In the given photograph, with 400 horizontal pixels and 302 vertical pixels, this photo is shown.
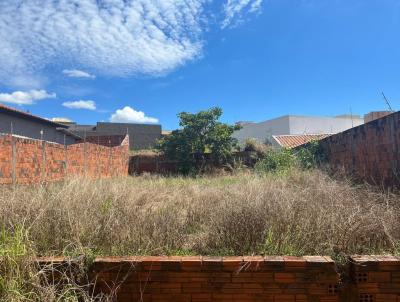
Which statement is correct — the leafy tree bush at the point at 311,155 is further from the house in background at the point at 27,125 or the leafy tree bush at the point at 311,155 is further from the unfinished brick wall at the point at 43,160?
the house in background at the point at 27,125

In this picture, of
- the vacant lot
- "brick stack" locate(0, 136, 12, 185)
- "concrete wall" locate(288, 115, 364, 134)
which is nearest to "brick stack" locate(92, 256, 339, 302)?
the vacant lot

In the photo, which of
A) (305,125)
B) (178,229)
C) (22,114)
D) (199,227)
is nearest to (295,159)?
(199,227)

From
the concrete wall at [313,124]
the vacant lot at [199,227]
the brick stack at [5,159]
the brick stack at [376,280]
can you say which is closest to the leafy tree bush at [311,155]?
the vacant lot at [199,227]

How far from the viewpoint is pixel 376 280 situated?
3398 mm

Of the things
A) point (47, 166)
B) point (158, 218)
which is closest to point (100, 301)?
point (158, 218)

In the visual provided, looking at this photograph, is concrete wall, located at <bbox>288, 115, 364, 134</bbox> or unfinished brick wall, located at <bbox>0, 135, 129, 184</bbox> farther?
concrete wall, located at <bbox>288, 115, 364, 134</bbox>

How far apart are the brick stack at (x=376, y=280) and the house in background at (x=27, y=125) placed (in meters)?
14.3

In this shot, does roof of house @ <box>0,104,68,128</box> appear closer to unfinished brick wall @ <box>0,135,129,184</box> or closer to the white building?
unfinished brick wall @ <box>0,135,129,184</box>

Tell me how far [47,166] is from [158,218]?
19.7ft

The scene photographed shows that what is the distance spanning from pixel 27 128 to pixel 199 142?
9389mm

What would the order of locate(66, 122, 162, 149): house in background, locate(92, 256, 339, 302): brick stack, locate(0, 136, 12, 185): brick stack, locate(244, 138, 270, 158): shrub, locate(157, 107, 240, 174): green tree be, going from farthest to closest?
locate(66, 122, 162, 149): house in background, locate(244, 138, 270, 158): shrub, locate(157, 107, 240, 174): green tree, locate(0, 136, 12, 185): brick stack, locate(92, 256, 339, 302): brick stack

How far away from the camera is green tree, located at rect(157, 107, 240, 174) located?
69.7 feet

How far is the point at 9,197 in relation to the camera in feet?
14.0

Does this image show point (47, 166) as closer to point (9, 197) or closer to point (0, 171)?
point (0, 171)
